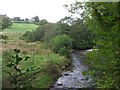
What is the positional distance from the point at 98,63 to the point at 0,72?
3276 millimetres

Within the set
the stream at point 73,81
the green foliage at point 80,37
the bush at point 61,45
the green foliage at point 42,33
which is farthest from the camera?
the green foliage at point 80,37

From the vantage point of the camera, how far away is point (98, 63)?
10.9 feet

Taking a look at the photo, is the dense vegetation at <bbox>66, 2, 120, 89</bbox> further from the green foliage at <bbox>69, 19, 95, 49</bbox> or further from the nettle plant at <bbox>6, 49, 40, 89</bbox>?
the green foliage at <bbox>69, 19, 95, 49</bbox>

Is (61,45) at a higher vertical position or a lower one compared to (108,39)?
lower

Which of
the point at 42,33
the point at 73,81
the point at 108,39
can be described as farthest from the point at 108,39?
the point at 42,33

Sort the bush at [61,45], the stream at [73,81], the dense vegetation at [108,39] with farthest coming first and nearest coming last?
the bush at [61,45] < the stream at [73,81] < the dense vegetation at [108,39]

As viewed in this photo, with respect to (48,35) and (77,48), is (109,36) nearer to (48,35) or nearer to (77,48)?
(48,35)

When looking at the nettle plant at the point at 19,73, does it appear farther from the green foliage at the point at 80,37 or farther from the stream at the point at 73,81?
the green foliage at the point at 80,37

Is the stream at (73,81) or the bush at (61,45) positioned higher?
the bush at (61,45)

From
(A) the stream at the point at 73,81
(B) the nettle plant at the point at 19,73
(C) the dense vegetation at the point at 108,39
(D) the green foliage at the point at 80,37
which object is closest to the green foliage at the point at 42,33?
(D) the green foliage at the point at 80,37

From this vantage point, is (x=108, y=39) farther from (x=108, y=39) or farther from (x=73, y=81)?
(x=73, y=81)

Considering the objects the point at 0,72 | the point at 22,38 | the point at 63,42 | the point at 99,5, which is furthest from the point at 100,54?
the point at 22,38

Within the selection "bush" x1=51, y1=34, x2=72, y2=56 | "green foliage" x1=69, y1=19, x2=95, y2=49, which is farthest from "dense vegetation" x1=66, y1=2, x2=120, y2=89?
"green foliage" x1=69, y1=19, x2=95, y2=49

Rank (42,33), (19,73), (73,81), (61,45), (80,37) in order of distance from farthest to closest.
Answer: (80,37) → (42,33) → (61,45) → (73,81) → (19,73)
